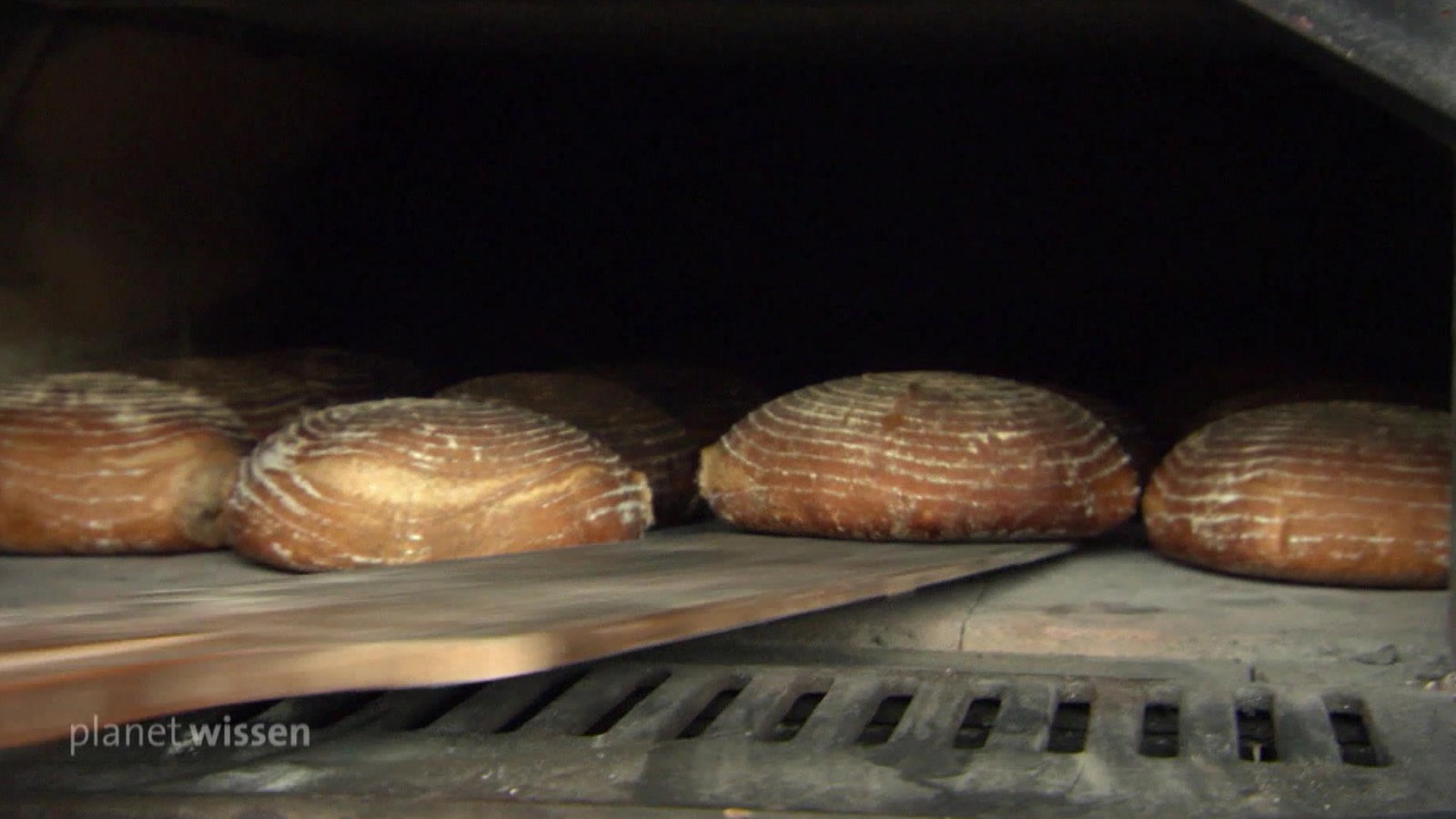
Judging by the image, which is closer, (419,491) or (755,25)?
(419,491)

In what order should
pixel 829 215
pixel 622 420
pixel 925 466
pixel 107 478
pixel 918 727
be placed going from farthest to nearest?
pixel 829 215 < pixel 622 420 < pixel 107 478 < pixel 925 466 < pixel 918 727

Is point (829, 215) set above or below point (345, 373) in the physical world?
above

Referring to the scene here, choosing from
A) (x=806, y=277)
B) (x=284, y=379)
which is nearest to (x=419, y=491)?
(x=284, y=379)

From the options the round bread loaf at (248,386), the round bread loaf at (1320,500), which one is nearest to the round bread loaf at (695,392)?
the round bread loaf at (248,386)

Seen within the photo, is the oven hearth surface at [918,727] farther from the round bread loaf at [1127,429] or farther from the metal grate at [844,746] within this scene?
the round bread loaf at [1127,429]

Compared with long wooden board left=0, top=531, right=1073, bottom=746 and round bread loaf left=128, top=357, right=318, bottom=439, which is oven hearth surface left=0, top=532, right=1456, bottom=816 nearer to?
long wooden board left=0, top=531, right=1073, bottom=746

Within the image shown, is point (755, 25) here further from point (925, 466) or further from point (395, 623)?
point (395, 623)

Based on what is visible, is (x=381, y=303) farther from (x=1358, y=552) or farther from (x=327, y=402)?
(x=1358, y=552)
